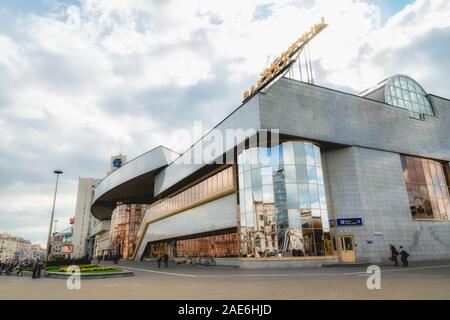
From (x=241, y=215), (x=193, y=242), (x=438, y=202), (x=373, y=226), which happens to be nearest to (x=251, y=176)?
(x=241, y=215)

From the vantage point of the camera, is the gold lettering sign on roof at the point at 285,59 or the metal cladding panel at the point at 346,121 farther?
the gold lettering sign on roof at the point at 285,59

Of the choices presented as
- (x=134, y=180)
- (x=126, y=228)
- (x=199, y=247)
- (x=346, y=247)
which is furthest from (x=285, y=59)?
(x=126, y=228)

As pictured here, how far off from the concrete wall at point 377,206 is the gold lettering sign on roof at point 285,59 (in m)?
11.5

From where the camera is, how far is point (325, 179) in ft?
101

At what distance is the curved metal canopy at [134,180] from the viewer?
159 ft

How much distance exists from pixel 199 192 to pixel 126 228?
31.5 m

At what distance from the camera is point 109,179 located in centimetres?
6062

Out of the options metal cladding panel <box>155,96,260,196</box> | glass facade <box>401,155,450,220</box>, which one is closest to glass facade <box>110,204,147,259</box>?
metal cladding panel <box>155,96,260,196</box>

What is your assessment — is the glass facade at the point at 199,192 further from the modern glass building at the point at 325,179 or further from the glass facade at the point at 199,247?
the glass facade at the point at 199,247

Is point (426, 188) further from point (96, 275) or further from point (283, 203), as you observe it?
point (96, 275)

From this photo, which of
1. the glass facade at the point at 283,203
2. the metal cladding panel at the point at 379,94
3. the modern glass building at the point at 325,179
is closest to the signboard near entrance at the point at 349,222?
the modern glass building at the point at 325,179

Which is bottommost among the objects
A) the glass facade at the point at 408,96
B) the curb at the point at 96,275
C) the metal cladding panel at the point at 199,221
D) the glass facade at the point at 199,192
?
the curb at the point at 96,275
